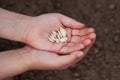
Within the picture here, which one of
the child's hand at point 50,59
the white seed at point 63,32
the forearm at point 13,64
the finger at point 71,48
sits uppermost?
the white seed at point 63,32

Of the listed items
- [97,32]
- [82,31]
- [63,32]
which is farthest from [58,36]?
[97,32]

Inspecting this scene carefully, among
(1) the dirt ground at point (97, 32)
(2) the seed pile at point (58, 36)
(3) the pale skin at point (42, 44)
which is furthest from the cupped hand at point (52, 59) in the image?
(1) the dirt ground at point (97, 32)

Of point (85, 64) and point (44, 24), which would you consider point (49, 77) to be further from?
point (44, 24)

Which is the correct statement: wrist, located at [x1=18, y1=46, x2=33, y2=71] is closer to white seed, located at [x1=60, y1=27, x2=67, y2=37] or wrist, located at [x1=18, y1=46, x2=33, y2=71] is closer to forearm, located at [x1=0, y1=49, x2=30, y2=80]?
forearm, located at [x1=0, y1=49, x2=30, y2=80]

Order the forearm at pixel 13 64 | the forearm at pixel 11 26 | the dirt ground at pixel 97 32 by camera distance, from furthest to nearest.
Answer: the dirt ground at pixel 97 32, the forearm at pixel 11 26, the forearm at pixel 13 64

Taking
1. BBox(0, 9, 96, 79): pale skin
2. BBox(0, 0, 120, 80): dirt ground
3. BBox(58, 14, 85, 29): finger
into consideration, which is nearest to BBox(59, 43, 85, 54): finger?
BBox(0, 9, 96, 79): pale skin

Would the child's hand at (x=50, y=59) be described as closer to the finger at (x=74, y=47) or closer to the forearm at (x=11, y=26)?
the finger at (x=74, y=47)

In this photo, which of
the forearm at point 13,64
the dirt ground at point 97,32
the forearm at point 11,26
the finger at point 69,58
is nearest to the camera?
the finger at point 69,58
